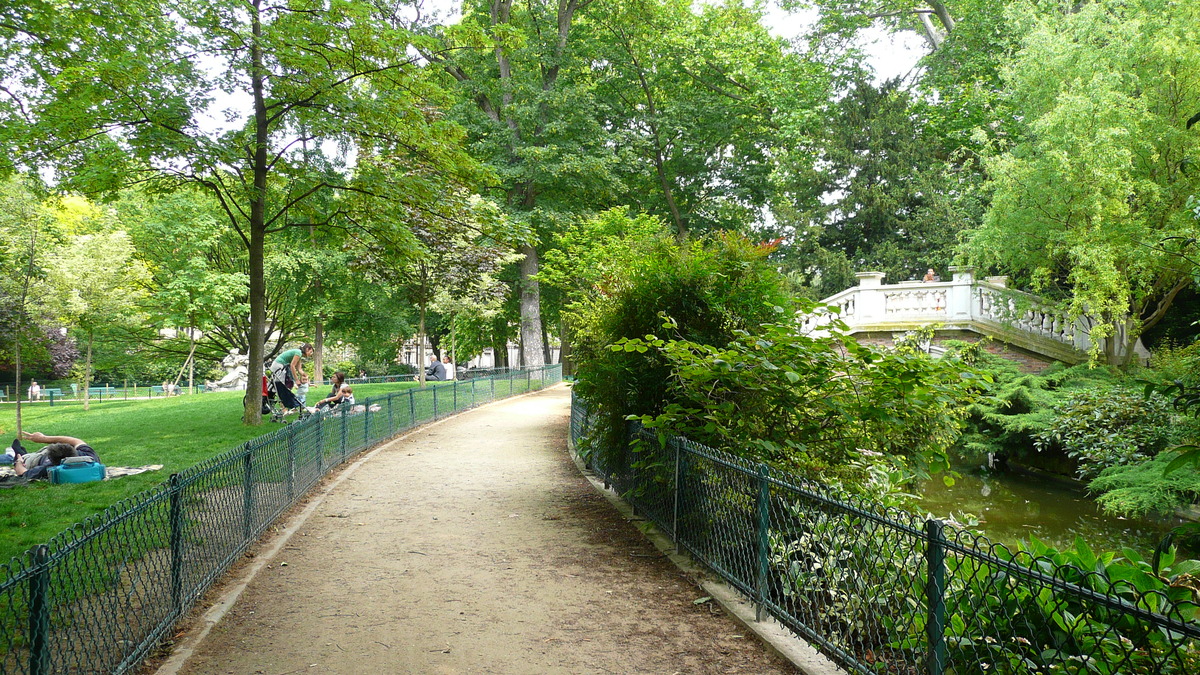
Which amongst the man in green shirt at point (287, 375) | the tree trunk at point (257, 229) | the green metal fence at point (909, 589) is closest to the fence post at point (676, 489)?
the green metal fence at point (909, 589)

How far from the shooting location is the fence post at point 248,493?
6629 millimetres

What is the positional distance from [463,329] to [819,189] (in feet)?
71.3

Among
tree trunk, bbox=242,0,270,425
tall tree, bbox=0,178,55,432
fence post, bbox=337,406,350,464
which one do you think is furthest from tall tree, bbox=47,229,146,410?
fence post, bbox=337,406,350,464

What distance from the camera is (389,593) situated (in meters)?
5.76

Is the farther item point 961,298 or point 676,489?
point 961,298

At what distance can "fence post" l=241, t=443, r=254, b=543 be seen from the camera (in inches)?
261

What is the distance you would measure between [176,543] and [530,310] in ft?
79.1

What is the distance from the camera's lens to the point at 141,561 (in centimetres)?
459

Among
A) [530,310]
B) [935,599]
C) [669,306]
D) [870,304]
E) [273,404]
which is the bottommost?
[935,599]

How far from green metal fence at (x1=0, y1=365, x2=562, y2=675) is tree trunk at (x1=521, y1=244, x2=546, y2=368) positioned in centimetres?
1856

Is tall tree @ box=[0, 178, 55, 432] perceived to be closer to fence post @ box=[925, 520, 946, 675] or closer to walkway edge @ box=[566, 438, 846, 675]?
walkway edge @ box=[566, 438, 846, 675]

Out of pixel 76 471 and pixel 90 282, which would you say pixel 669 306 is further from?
pixel 90 282

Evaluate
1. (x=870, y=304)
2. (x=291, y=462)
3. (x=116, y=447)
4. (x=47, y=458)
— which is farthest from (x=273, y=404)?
(x=870, y=304)

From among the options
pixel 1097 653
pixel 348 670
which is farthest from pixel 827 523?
pixel 348 670
